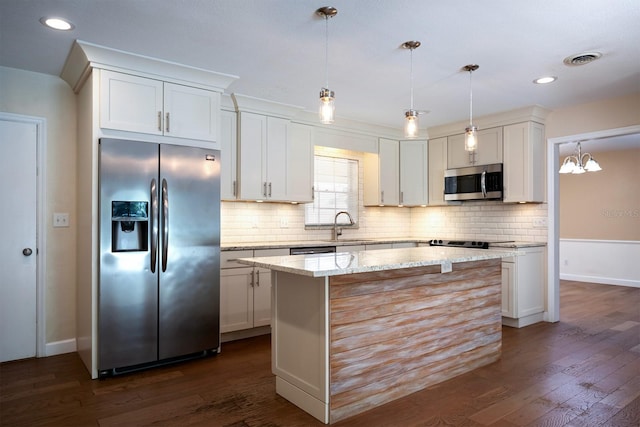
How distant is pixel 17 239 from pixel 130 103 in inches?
61.3

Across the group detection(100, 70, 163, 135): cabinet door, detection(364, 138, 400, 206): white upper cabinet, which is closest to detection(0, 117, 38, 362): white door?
detection(100, 70, 163, 135): cabinet door

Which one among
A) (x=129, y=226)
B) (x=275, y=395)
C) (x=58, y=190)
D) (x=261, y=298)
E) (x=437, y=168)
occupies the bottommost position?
(x=275, y=395)

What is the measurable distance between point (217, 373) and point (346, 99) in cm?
292

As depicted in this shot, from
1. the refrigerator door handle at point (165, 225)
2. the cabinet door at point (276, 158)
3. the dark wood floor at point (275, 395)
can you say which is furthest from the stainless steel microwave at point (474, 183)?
the refrigerator door handle at point (165, 225)

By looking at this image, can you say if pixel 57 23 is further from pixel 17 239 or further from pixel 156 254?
pixel 17 239

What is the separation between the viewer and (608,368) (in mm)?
3289

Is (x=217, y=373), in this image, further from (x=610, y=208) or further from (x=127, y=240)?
(x=610, y=208)

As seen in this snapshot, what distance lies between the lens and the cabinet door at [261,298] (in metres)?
4.16

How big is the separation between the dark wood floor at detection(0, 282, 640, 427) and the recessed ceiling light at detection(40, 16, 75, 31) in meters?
2.45

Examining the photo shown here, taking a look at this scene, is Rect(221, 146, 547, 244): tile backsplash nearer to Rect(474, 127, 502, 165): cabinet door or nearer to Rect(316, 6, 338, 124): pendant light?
Rect(474, 127, 502, 165): cabinet door

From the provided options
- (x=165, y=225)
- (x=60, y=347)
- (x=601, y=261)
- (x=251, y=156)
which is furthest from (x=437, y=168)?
(x=60, y=347)

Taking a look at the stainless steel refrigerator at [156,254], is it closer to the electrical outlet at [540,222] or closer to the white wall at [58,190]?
the white wall at [58,190]

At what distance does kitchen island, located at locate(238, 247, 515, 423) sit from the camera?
2.41 m

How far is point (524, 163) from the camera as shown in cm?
479
